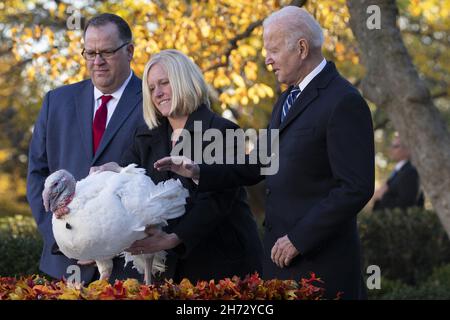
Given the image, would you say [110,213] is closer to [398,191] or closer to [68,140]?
[68,140]

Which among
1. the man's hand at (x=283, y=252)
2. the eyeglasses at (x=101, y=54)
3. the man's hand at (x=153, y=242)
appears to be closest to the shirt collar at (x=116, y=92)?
the eyeglasses at (x=101, y=54)

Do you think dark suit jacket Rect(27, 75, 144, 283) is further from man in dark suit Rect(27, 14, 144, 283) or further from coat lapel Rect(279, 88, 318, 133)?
coat lapel Rect(279, 88, 318, 133)

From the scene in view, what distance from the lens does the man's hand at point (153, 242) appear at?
13.9 feet

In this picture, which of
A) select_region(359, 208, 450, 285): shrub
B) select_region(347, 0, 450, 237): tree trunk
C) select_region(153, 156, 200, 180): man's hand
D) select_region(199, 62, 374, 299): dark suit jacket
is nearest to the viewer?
select_region(199, 62, 374, 299): dark suit jacket

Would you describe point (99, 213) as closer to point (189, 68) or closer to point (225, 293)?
point (225, 293)

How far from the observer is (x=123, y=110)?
17.3 feet

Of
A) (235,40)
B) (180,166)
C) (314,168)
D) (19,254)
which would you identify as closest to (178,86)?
(180,166)

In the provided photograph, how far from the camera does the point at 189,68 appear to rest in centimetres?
470

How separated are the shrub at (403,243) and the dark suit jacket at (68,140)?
5369 mm

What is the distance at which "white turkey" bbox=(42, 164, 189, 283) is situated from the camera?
392 centimetres

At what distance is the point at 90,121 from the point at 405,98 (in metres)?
2.77

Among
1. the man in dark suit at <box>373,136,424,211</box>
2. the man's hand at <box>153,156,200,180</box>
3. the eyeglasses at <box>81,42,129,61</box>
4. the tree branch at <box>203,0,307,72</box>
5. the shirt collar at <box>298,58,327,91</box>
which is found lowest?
the man in dark suit at <box>373,136,424,211</box>

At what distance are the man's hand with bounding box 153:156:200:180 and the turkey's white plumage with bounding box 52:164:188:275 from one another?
0.08 m

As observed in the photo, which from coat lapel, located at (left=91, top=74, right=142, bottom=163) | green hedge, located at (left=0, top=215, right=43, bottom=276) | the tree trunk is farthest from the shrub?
coat lapel, located at (left=91, top=74, right=142, bottom=163)
